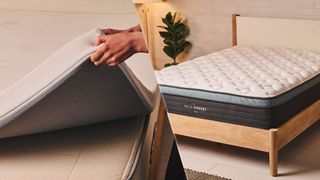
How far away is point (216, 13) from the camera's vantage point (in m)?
0.28

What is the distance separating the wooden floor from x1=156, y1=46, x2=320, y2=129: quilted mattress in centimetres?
3

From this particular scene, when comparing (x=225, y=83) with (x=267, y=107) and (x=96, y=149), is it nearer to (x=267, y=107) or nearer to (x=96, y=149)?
(x=267, y=107)

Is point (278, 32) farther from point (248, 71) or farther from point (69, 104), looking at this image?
point (69, 104)

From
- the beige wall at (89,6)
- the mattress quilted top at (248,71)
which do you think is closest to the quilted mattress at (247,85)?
the mattress quilted top at (248,71)

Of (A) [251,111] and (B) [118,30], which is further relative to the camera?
(B) [118,30]

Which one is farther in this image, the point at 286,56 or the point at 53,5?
the point at 53,5

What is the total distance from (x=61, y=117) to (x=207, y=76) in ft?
0.52

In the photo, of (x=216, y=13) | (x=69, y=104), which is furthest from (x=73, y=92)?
(x=216, y=13)

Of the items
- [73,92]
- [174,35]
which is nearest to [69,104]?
[73,92]

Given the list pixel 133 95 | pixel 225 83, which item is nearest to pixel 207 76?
pixel 225 83

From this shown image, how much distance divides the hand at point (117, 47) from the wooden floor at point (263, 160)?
0.31 feet

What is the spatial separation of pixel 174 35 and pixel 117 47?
6 cm

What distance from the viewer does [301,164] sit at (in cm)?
26

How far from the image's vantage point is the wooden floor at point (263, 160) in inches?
10.2
